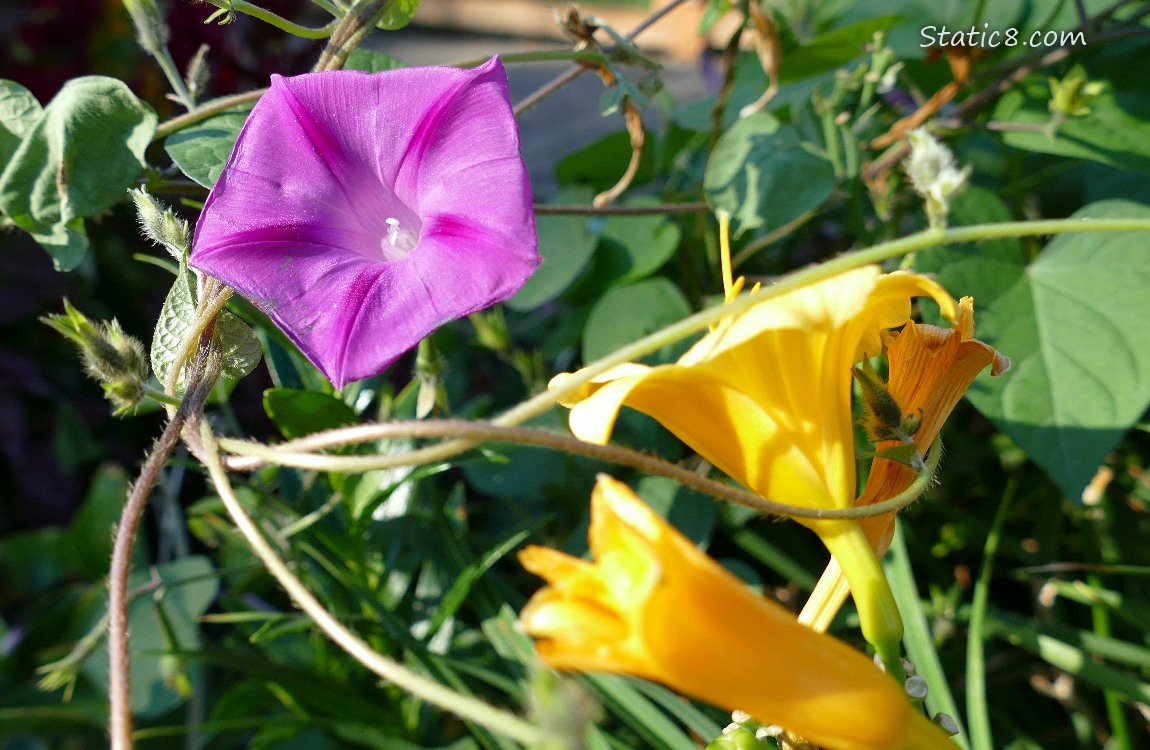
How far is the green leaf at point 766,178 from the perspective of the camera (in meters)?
0.74

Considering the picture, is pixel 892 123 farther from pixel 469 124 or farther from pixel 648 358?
pixel 469 124

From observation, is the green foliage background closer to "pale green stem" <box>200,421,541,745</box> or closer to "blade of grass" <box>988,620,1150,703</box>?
"blade of grass" <box>988,620,1150,703</box>

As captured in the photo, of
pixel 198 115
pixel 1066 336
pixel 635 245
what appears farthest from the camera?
pixel 635 245

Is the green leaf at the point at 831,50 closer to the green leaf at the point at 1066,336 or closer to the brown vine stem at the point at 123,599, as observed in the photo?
the green leaf at the point at 1066,336

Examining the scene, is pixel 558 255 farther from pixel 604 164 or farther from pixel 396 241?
pixel 396 241

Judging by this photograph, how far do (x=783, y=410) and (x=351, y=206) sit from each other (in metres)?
0.29

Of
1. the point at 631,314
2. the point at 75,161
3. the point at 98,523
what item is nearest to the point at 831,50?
the point at 631,314

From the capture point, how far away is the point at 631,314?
849 millimetres

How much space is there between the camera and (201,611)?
94 cm

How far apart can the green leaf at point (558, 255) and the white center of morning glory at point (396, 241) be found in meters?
0.33

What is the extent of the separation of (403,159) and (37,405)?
104 centimetres

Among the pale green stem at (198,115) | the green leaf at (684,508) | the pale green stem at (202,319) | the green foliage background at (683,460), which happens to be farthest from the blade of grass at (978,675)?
the pale green stem at (198,115)

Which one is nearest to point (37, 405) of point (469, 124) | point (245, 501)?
point (245, 501)

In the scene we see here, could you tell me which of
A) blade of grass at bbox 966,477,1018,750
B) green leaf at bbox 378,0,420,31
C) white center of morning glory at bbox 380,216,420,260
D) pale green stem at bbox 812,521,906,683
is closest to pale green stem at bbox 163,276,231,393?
white center of morning glory at bbox 380,216,420,260
